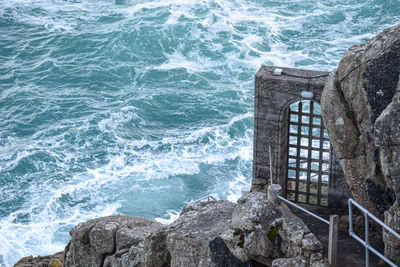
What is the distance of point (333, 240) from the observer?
11117 millimetres

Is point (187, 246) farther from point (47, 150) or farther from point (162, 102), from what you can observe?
point (162, 102)

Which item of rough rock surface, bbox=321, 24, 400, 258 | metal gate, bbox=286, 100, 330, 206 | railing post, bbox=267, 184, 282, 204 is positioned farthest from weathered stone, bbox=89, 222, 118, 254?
rough rock surface, bbox=321, 24, 400, 258

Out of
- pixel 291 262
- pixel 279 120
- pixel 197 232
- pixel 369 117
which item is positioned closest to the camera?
pixel 291 262

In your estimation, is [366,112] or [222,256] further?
[222,256]

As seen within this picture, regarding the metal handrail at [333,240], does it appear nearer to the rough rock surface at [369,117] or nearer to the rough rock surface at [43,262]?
the rough rock surface at [369,117]

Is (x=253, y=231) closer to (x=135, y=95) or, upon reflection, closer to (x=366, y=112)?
(x=366, y=112)

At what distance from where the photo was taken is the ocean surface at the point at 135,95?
3269cm

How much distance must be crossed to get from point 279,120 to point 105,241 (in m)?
6.32

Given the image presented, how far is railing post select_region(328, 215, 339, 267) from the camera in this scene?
10641 mm

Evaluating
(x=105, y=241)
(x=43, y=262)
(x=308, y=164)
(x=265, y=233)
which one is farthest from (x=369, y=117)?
(x=43, y=262)

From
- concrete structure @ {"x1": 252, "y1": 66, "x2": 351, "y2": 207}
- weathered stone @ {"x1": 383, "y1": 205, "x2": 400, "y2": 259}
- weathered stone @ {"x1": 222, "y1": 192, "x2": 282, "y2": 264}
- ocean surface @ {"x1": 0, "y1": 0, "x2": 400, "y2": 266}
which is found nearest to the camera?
weathered stone @ {"x1": 383, "y1": 205, "x2": 400, "y2": 259}

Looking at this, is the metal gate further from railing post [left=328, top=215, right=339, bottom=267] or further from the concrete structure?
railing post [left=328, top=215, right=339, bottom=267]

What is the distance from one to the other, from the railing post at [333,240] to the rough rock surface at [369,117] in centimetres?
148

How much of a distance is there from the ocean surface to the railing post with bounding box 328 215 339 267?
64.3 feet
